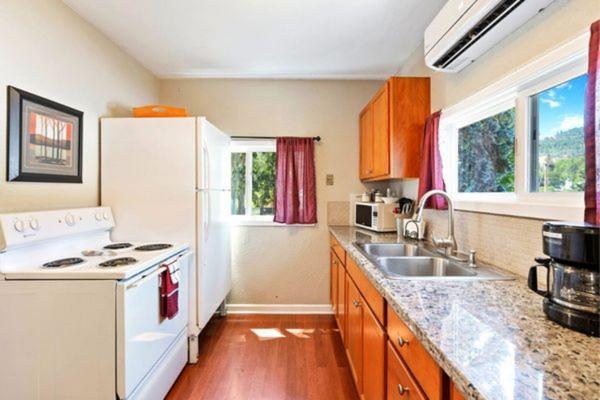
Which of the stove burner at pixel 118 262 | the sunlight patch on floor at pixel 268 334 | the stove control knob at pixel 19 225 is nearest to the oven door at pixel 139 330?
the stove burner at pixel 118 262

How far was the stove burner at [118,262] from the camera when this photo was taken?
1562 mm

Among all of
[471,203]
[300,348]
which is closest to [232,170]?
[300,348]

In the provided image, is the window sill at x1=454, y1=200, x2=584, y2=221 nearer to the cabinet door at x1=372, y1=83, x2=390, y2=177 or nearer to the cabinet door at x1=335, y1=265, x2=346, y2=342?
the cabinet door at x1=372, y1=83, x2=390, y2=177

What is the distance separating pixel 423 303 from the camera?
1.00 m

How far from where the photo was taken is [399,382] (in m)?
1.04

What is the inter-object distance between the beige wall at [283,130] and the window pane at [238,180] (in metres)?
0.27

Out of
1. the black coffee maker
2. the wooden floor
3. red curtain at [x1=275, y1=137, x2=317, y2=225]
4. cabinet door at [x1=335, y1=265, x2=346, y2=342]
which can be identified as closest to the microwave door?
red curtain at [x1=275, y1=137, x2=317, y2=225]

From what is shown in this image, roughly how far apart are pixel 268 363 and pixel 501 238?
1861mm

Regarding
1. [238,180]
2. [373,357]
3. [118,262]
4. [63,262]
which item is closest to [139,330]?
[118,262]

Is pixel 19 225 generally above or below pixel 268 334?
above

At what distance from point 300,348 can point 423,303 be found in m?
1.80

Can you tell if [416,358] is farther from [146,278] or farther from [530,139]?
[146,278]

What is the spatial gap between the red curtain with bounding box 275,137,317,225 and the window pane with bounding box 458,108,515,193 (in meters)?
1.49

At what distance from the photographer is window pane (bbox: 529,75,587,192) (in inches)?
46.1
